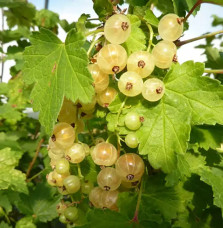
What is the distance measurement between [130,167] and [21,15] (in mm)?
2003

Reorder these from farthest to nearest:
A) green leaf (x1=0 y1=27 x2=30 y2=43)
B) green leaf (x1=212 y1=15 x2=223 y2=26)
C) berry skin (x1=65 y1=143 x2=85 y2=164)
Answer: green leaf (x1=0 y1=27 x2=30 y2=43), green leaf (x1=212 y1=15 x2=223 y2=26), berry skin (x1=65 y1=143 x2=85 y2=164)

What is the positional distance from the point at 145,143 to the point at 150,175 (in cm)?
21

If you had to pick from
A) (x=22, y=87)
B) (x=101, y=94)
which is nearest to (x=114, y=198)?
(x=101, y=94)

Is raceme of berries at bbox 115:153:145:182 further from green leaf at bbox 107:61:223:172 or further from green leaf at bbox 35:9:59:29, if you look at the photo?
green leaf at bbox 35:9:59:29

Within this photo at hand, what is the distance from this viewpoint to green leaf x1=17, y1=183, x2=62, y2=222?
150cm

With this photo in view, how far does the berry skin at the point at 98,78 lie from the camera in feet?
2.15

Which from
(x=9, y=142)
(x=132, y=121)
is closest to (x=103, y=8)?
(x=132, y=121)

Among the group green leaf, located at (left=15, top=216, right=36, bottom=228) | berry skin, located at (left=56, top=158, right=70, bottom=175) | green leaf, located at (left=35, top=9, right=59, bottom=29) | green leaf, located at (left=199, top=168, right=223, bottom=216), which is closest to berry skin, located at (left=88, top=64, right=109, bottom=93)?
berry skin, located at (left=56, top=158, right=70, bottom=175)

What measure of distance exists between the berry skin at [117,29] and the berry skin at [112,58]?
0.01 meters

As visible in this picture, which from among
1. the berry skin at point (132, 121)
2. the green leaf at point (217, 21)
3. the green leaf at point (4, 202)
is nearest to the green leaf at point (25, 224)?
the green leaf at point (4, 202)

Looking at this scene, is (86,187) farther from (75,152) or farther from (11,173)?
(11,173)

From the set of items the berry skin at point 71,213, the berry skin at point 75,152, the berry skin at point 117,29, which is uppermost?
the berry skin at point 117,29

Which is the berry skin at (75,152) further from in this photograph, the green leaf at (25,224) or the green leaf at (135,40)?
the green leaf at (25,224)

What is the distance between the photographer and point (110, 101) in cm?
69
